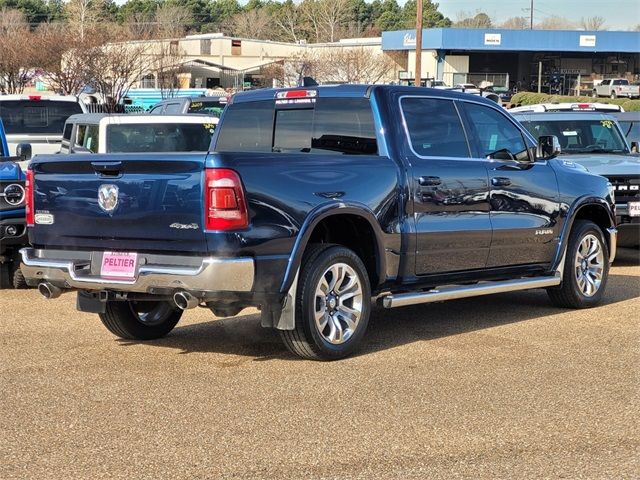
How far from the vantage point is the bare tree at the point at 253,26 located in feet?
375

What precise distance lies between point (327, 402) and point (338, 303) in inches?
49.1

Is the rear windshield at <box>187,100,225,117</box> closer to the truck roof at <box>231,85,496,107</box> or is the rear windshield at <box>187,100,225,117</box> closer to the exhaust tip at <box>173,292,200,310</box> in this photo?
the truck roof at <box>231,85,496,107</box>

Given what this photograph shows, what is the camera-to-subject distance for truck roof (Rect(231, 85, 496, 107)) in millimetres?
8039

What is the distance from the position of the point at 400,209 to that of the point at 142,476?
11.5 ft

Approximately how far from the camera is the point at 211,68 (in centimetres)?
7538

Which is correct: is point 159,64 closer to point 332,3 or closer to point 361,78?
point 361,78

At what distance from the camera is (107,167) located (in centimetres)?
694

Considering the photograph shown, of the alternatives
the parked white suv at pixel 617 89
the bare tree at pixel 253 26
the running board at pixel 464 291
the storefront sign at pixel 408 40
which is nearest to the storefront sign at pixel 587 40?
the parked white suv at pixel 617 89

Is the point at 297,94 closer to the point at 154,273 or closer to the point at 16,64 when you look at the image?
the point at 154,273

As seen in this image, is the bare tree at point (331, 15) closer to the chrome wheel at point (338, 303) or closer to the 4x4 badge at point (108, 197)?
the chrome wheel at point (338, 303)

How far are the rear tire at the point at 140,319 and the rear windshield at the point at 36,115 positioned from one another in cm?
1052

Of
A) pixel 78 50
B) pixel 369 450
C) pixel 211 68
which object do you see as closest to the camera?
pixel 369 450

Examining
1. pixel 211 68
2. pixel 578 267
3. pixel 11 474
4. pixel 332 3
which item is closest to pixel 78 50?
pixel 211 68

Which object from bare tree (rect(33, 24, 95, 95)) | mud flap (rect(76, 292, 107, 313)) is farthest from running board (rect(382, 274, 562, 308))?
bare tree (rect(33, 24, 95, 95))
